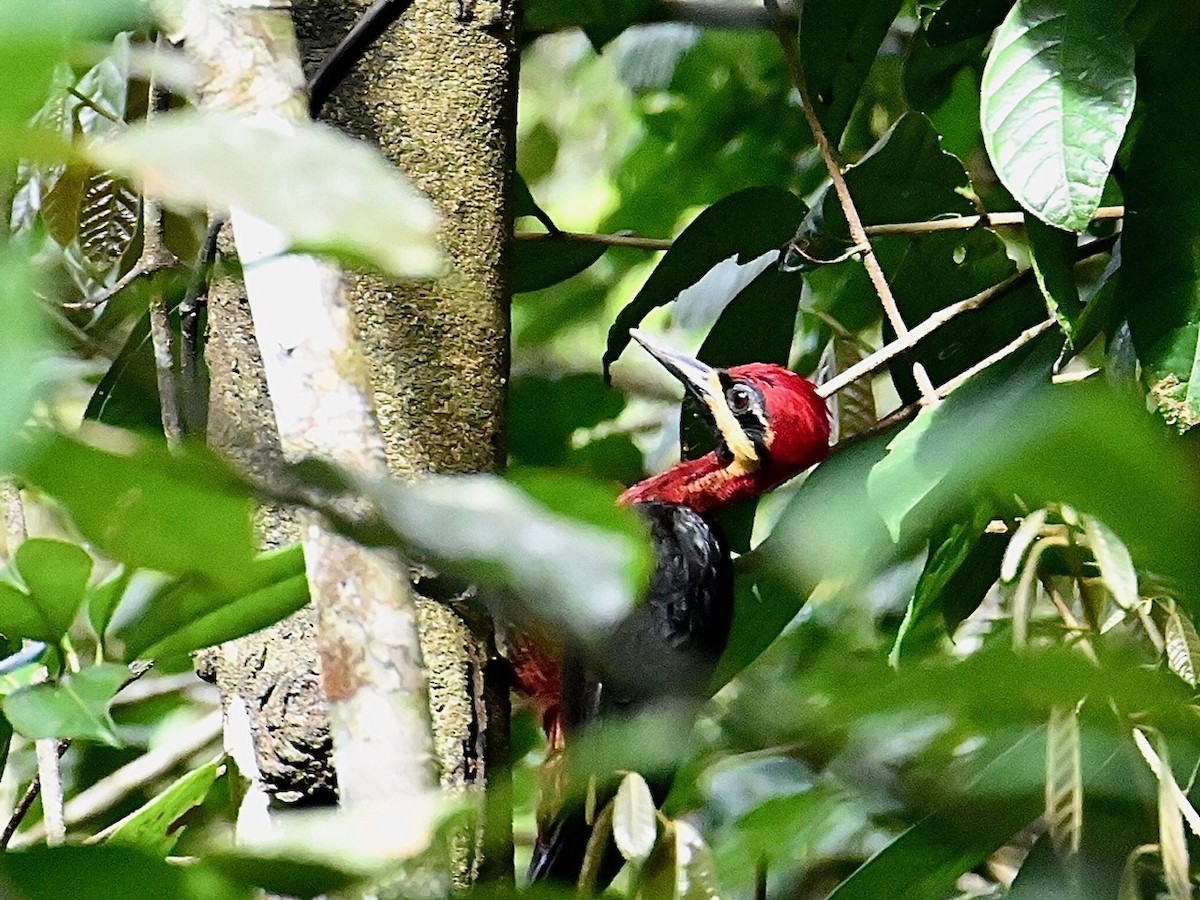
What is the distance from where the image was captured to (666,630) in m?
1.88

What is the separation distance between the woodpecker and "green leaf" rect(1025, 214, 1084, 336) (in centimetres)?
51

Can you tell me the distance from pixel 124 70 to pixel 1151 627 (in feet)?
4.05

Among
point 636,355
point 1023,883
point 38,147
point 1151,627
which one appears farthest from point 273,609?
point 636,355

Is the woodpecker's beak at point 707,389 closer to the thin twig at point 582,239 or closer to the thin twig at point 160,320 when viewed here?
the thin twig at point 582,239

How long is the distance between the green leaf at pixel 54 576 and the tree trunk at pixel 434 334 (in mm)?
564

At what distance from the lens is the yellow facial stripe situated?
221 cm

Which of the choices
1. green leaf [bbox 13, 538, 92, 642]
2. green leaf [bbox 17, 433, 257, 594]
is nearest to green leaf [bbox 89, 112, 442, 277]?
green leaf [bbox 17, 433, 257, 594]

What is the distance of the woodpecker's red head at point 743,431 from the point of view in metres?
2.17

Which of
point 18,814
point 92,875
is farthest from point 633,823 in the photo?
point 18,814

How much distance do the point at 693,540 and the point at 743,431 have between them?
0.24 m

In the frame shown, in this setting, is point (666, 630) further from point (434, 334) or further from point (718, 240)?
point (434, 334)

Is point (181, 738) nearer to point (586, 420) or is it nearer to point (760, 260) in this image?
point (586, 420)

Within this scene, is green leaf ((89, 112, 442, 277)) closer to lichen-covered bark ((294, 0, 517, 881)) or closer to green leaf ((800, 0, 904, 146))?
lichen-covered bark ((294, 0, 517, 881))

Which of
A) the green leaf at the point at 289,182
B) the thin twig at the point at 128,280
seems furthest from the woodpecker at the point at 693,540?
the green leaf at the point at 289,182
